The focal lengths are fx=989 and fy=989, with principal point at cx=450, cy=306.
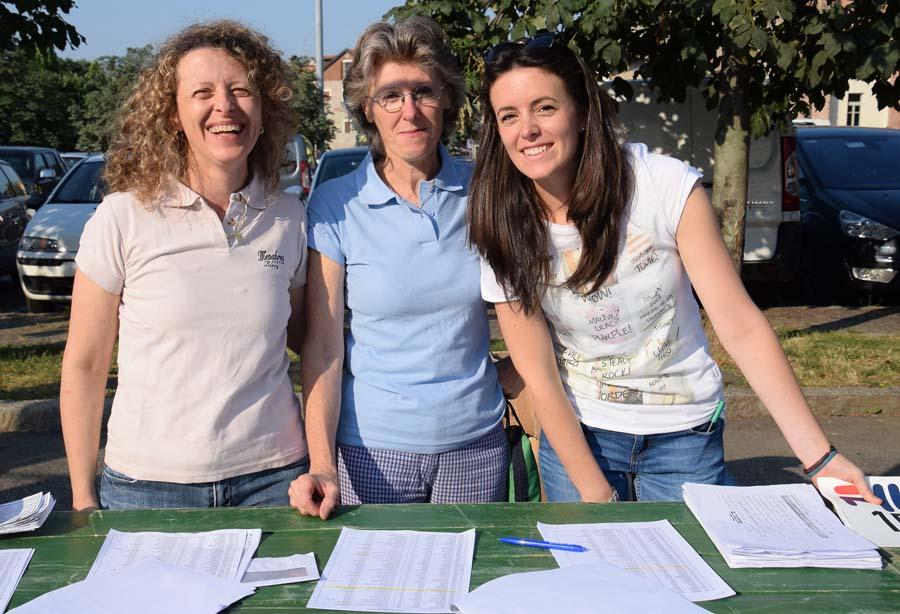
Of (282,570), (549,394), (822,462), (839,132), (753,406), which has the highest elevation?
(839,132)

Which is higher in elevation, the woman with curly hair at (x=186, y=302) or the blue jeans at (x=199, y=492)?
the woman with curly hair at (x=186, y=302)

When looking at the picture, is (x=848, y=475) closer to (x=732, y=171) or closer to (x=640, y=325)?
(x=640, y=325)

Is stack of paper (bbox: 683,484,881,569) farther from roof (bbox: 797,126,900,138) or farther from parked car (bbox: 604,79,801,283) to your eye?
roof (bbox: 797,126,900,138)

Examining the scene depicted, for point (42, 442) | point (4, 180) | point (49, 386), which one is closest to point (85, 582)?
point (42, 442)

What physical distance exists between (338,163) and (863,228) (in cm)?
537

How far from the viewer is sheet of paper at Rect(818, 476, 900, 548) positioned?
2.10 m

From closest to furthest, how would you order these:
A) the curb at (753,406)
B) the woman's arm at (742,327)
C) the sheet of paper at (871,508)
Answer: the sheet of paper at (871,508) → the woman's arm at (742,327) → the curb at (753,406)

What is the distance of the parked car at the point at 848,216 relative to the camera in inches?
355

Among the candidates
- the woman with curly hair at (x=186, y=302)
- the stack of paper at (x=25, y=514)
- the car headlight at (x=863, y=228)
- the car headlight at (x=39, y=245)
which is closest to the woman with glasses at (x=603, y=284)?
the woman with curly hair at (x=186, y=302)

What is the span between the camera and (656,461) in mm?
2613

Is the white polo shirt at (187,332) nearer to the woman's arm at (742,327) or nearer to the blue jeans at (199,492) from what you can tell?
the blue jeans at (199,492)

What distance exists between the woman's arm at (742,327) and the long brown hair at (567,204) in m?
0.18

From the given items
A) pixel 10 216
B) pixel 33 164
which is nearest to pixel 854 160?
pixel 10 216

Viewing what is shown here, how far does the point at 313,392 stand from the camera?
2590 mm
